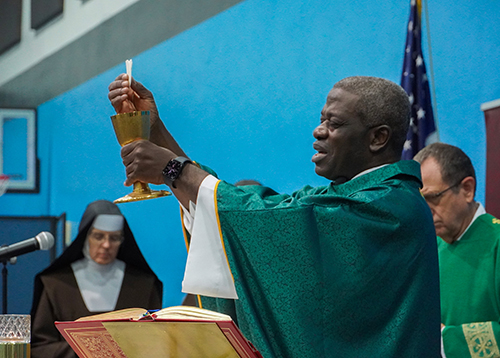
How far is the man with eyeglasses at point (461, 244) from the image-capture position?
360 cm

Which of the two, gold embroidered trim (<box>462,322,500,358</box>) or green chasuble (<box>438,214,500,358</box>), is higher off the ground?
green chasuble (<box>438,214,500,358</box>)

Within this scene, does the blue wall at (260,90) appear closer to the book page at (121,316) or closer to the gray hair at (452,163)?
the gray hair at (452,163)

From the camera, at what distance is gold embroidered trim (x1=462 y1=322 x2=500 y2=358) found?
133 inches

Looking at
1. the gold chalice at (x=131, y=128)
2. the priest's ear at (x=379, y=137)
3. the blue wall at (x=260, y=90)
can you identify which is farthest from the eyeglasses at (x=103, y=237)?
the priest's ear at (x=379, y=137)

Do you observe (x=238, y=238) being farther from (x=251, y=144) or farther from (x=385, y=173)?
(x=251, y=144)

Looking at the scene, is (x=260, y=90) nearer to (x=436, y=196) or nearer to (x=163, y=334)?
(x=436, y=196)

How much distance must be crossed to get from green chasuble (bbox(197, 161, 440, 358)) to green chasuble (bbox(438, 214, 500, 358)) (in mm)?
1292

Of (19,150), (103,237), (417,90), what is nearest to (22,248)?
(103,237)

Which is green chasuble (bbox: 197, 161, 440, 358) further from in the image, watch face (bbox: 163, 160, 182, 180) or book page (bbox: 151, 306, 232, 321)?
book page (bbox: 151, 306, 232, 321)

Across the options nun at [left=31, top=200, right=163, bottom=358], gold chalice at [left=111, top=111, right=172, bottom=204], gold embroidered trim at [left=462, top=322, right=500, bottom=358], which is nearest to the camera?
gold chalice at [left=111, top=111, right=172, bottom=204]

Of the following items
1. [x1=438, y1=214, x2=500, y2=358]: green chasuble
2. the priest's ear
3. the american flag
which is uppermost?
the american flag

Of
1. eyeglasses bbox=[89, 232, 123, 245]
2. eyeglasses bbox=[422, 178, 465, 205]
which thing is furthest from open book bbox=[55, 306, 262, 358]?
eyeglasses bbox=[89, 232, 123, 245]

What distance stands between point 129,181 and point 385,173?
36.1 inches

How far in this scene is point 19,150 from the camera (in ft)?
26.0
